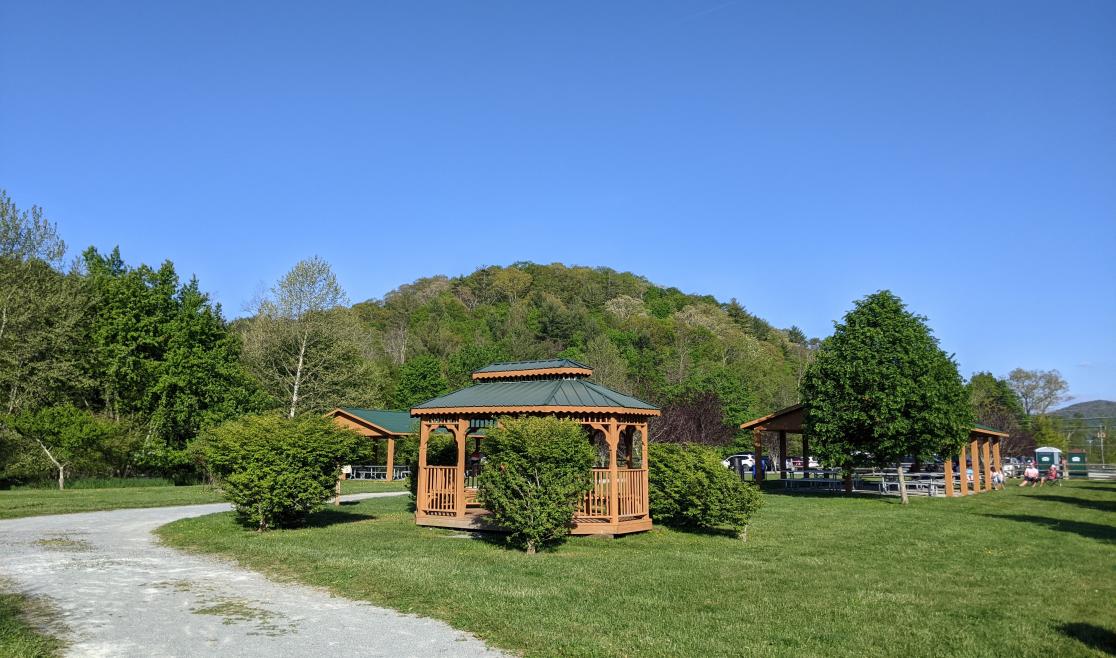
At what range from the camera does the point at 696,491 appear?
616 inches

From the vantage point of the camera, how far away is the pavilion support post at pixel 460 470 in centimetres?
1631

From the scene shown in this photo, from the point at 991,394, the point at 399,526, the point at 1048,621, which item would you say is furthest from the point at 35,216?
the point at 991,394

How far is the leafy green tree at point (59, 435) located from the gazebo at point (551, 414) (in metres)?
20.5

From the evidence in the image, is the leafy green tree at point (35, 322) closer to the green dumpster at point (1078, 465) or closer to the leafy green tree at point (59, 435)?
the leafy green tree at point (59, 435)

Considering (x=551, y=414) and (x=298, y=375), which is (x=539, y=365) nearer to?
(x=551, y=414)

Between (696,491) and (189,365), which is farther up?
(189,365)

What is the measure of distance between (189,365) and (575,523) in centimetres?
3019

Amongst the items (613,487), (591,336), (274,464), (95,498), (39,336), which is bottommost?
(95,498)

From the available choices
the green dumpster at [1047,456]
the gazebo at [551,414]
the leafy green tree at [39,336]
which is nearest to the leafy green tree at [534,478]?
the gazebo at [551,414]

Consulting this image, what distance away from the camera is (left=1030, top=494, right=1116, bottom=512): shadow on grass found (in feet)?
74.3

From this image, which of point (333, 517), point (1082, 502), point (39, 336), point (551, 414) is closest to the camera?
point (551, 414)

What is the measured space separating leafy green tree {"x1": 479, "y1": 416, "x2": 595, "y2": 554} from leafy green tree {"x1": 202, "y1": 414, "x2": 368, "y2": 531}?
4.46 meters

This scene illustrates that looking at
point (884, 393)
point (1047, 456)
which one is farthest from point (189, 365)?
point (1047, 456)

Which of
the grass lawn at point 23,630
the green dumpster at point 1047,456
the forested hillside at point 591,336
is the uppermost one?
the forested hillside at point 591,336
